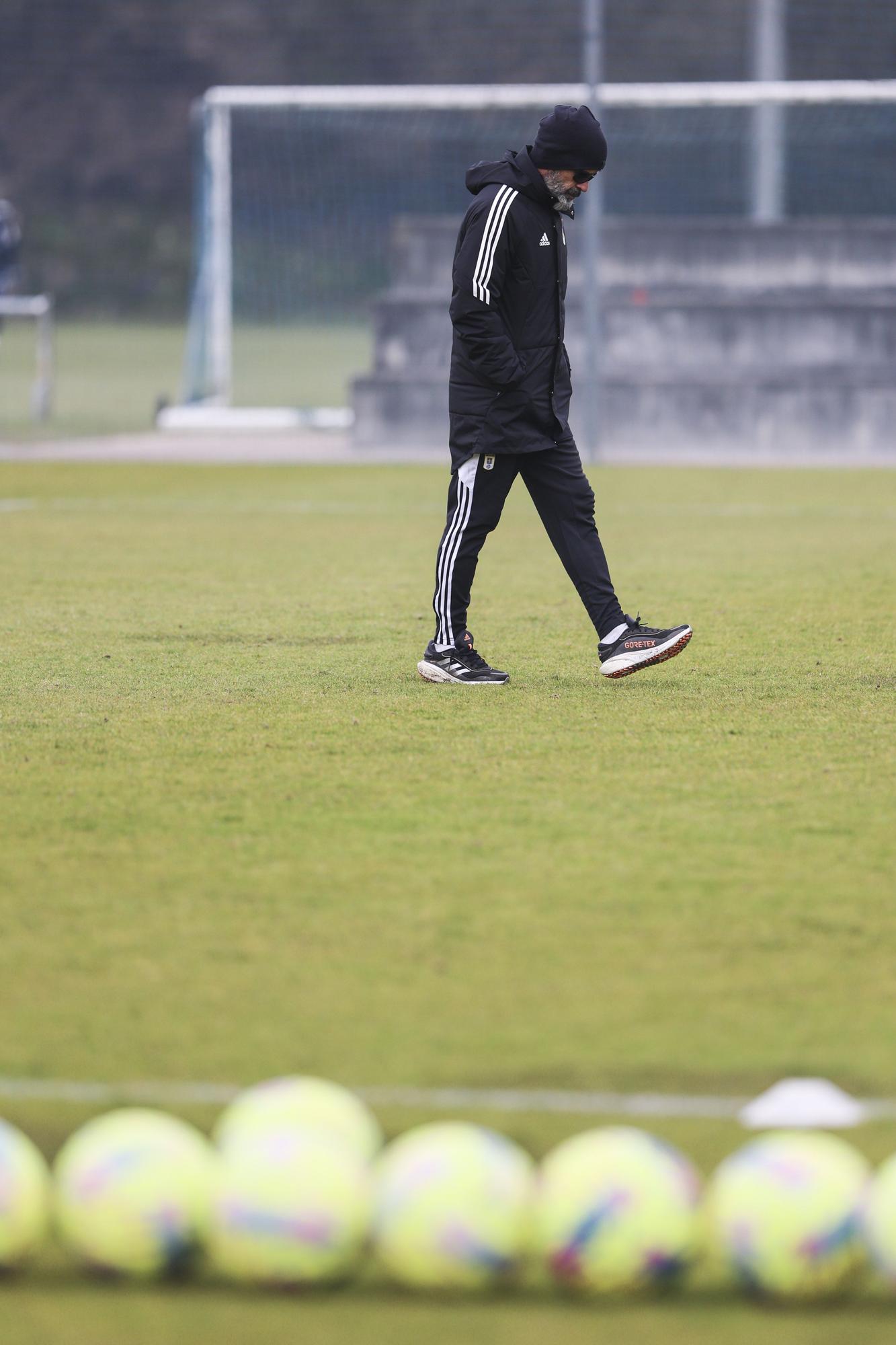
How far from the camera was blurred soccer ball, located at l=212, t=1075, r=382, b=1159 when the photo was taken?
295 centimetres

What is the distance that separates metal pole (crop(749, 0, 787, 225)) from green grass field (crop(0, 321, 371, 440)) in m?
5.70

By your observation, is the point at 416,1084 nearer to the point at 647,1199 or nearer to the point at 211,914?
the point at 647,1199

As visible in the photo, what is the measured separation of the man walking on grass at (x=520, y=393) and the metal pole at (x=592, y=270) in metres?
11.4

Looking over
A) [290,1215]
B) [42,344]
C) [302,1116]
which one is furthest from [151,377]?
[290,1215]

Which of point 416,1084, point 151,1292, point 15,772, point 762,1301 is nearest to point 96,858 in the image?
point 15,772

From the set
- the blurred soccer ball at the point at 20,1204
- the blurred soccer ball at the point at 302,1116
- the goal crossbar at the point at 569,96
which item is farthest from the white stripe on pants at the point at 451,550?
the goal crossbar at the point at 569,96

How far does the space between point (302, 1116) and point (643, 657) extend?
4.25 metres

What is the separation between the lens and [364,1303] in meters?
2.80

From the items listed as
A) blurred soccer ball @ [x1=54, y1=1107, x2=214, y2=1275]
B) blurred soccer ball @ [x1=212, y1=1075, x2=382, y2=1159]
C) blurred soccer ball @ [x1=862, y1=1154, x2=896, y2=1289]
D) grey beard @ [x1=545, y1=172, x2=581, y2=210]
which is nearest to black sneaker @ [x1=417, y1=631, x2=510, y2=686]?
grey beard @ [x1=545, y1=172, x2=581, y2=210]

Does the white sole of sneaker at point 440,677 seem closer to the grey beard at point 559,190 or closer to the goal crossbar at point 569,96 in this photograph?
the grey beard at point 559,190

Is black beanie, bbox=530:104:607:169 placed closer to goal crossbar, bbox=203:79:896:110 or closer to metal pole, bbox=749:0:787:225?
goal crossbar, bbox=203:79:896:110

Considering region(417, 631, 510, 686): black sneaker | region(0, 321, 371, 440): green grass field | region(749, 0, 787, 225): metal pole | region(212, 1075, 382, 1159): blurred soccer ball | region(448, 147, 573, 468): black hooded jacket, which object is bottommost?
region(417, 631, 510, 686): black sneaker

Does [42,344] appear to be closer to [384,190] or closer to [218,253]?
[218,253]

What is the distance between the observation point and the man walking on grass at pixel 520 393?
6.93 metres
